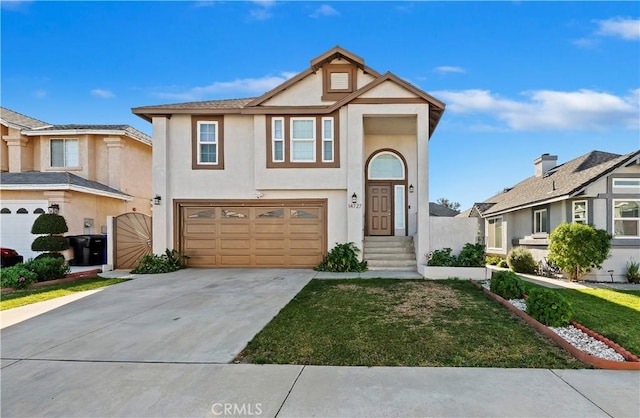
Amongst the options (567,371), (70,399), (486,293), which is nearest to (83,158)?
(70,399)

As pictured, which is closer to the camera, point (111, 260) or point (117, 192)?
point (111, 260)

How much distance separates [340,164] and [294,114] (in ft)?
7.90

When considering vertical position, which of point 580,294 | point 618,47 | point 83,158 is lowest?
point 580,294

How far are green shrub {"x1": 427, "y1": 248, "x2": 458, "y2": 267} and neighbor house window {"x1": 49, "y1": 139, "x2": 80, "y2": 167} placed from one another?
16858 mm

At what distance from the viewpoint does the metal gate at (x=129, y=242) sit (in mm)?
13156

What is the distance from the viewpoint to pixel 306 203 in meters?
12.9

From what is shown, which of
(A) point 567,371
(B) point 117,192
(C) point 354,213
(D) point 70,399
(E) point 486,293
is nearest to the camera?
(D) point 70,399

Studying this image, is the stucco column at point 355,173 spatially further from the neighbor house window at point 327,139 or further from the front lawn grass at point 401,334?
the front lawn grass at point 401,334

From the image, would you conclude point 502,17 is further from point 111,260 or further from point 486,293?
point 111,260

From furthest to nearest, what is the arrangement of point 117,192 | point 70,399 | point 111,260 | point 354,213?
point 117,192, point 111,260, point 354,213, point 70,399

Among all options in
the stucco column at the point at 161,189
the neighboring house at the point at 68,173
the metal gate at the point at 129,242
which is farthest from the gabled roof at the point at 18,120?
the stucco column at the point at 161,189

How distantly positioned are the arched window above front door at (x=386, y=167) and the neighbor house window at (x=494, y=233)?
333 inches

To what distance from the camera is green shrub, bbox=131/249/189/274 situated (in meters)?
12.1

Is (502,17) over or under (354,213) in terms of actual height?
over
